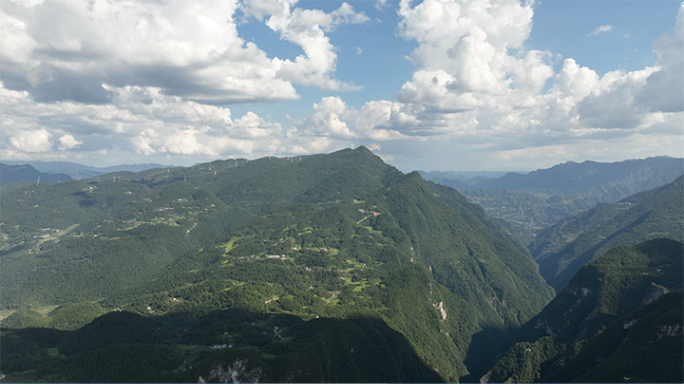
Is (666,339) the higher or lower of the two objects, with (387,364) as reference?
higher

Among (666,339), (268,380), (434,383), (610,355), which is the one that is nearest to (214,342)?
(268,380)

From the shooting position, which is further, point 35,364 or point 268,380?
point 35,364

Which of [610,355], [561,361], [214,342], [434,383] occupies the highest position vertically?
[214,342]

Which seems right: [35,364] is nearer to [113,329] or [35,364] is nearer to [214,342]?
[113,329]

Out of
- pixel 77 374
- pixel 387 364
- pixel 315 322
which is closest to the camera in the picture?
pixel 77 374

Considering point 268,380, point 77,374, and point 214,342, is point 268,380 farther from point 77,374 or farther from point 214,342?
point 77,374

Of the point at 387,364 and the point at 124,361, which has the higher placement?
the point at 124,361

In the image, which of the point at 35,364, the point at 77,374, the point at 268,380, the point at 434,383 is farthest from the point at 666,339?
the point at 35,364

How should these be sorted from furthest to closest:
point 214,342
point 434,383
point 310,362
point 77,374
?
point 434,383 < point 214,342 < point 310,362 < point 77,374

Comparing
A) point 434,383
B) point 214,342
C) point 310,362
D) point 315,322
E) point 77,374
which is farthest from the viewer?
point 434,383
